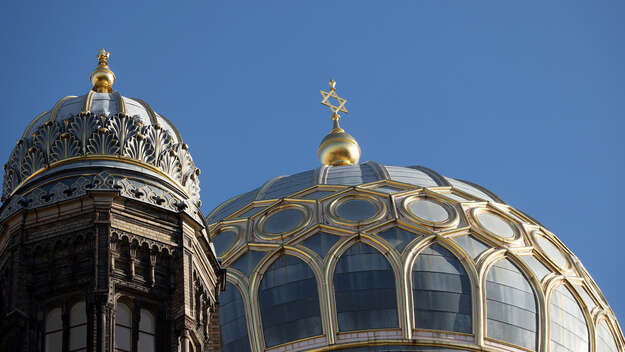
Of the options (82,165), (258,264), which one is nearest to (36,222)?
(82,165)

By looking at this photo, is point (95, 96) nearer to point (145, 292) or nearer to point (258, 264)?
point (145, 292)

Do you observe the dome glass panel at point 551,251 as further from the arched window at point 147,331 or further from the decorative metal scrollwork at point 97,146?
the arched window at point 147,331

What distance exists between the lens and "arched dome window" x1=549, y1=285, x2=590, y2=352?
5516 centimetres

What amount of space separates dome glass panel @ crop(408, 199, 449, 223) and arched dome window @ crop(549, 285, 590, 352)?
3.40 meters

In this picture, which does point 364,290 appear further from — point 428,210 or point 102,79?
point 102,79

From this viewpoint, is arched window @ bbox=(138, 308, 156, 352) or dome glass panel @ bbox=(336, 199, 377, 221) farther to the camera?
dome glass panel @ bbox=(336, 199, 377, 221)

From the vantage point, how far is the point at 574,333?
5575cm

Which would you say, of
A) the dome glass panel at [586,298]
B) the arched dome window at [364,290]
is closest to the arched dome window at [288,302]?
the arched dome window at [364,290]

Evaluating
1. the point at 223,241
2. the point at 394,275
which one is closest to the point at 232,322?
the point at 223,241

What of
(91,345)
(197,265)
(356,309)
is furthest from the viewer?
(356,309)

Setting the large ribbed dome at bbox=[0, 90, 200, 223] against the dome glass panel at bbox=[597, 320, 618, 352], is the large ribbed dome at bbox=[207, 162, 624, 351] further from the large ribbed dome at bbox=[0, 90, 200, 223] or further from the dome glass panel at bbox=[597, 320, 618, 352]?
the large ribbed dome at bbox=[0, 90, 200, 223]

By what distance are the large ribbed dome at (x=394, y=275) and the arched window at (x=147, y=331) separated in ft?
35.3

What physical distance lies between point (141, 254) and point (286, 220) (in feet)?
42.7

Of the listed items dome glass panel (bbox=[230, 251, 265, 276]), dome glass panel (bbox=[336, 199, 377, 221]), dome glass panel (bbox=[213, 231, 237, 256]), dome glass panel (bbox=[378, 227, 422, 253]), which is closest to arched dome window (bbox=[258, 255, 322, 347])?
dome glass panel (bbox=[230, 251, 265, 276])
